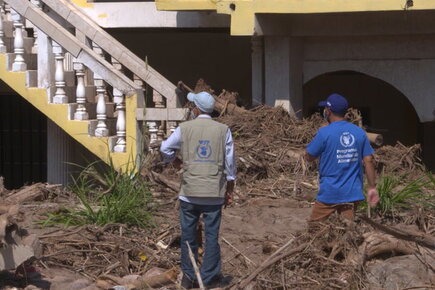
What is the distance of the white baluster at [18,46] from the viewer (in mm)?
11977

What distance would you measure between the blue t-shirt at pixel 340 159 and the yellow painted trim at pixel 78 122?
12.4 ft

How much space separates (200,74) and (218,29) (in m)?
1.20

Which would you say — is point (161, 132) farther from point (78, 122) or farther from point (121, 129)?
point (78, 122)

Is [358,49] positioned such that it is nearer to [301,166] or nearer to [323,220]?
[301,166]

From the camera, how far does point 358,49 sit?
12.7m


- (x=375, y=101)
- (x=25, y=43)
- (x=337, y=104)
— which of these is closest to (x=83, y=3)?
(x=25, y=43)

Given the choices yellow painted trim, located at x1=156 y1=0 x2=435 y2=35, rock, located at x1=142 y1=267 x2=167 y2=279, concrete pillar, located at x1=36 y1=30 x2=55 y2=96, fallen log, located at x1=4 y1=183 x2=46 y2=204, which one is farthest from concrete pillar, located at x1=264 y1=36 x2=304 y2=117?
rock, located at x1=142 y1=267 x2=167 y2=279

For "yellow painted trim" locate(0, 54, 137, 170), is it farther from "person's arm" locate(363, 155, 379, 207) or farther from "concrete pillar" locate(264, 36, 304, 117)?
"person's arm" locate(363, 155, 379, 207)

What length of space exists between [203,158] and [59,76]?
4375 mm

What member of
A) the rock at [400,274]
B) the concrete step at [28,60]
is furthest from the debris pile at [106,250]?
the concrete step at [28,60]

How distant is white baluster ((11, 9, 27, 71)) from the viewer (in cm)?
1198

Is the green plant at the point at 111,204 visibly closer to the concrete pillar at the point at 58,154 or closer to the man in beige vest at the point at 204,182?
the man in beige vest at the point at 204,182

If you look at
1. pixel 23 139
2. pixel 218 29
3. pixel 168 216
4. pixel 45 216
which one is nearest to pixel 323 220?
pixel 168 216

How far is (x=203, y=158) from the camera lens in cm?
785
